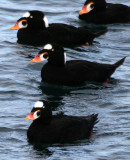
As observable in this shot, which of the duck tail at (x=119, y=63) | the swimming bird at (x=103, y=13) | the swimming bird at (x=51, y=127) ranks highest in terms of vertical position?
the swimming bird at (x=103, y=13)

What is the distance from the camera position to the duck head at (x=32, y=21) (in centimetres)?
1625

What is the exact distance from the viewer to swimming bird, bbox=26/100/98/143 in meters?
10.8

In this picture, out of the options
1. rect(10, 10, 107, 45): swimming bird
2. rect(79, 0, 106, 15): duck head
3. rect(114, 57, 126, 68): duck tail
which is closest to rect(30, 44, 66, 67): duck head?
rect(114, 57, 126, 68): duck tail

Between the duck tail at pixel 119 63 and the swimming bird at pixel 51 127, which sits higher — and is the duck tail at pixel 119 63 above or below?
above

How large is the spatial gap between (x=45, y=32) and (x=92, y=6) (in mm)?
2181

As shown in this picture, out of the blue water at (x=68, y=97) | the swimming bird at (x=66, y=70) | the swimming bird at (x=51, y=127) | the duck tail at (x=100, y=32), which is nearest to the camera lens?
the blue water at (x=68, y=97)

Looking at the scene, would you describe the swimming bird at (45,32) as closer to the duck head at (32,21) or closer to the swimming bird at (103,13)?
the duck head at (32,21)

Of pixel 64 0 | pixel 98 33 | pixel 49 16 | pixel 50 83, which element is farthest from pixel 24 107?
pixel 64 0

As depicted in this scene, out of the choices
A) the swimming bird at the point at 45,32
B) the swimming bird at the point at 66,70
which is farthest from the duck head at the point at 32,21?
the swimming bird at the point at 66,70

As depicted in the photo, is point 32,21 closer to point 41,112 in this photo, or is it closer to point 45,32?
point 45,32

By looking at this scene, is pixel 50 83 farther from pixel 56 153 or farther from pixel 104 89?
pixel 56 153

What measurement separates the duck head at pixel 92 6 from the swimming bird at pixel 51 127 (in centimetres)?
711

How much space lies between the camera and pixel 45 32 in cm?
1612

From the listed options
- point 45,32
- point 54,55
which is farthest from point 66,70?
point 45,32
